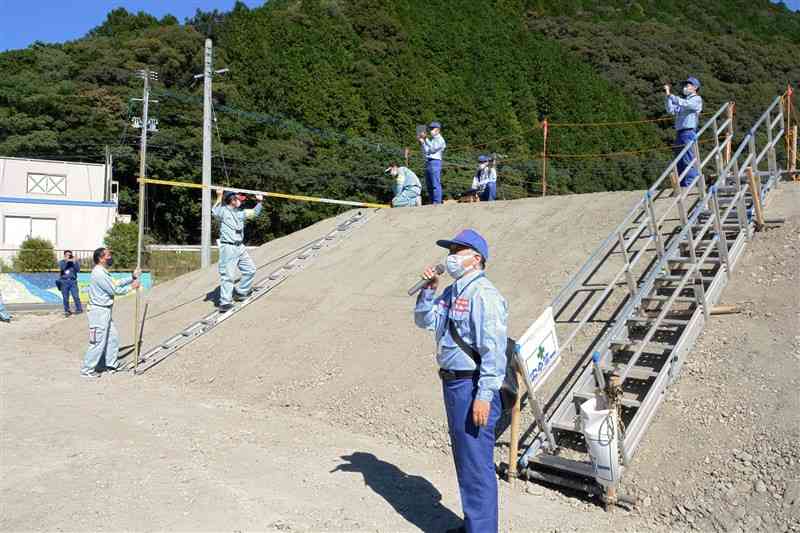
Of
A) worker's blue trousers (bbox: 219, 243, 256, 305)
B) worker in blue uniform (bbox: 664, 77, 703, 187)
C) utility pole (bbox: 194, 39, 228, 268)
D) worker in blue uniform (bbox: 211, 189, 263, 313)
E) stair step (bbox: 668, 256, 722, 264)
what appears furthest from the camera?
utility pole (bbox: 194, 39, 228, 268)

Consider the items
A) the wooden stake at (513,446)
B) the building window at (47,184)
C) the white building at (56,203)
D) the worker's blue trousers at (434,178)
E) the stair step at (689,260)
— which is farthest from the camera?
the building window at (47,184)

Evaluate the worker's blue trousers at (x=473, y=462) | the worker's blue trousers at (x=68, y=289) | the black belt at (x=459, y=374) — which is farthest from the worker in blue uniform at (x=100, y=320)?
the worker's blue trousers at (x=68, y=289)

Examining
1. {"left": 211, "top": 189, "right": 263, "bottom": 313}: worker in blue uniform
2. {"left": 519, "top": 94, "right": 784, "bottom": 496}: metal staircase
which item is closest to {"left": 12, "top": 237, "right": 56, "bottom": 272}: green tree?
{"left": 211, "top": 189, "right": 263, "bottom": 313}: worker in blue uniform

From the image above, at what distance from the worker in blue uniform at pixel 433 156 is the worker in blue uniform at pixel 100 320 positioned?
655cm

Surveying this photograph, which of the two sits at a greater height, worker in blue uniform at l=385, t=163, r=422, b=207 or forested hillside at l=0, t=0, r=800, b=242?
forested hillside at l=0, t=0, r=800, b=242

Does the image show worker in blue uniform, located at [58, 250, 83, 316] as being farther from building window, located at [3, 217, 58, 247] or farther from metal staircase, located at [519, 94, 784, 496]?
building window, located at [3, 217, 58, 247]

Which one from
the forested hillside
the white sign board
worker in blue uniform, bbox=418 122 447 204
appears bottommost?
the white sign board

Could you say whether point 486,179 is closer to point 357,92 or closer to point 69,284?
point 69,284

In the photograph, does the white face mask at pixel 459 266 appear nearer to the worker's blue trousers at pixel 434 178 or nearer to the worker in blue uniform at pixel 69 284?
the worker's blue trousers at pixel 434 178

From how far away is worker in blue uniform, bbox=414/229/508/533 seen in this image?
415 cm

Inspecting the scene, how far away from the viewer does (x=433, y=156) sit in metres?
14.1

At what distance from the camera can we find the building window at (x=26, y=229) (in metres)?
32.1

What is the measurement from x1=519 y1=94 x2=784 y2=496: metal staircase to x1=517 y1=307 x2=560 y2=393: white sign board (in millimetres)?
273

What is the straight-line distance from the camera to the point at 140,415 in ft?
24.7
